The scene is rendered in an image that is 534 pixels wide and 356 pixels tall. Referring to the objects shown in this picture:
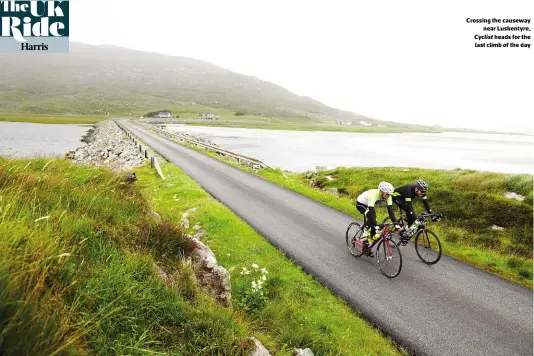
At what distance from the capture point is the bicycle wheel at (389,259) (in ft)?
31.2

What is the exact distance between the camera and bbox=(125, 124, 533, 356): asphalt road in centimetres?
680

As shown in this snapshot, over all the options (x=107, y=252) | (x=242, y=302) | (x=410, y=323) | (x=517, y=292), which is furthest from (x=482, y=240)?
(x=107, y=252)

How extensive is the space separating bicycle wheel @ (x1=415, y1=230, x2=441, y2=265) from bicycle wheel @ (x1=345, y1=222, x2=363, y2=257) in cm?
211

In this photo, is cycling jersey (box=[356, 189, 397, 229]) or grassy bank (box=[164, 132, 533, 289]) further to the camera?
grassy bank (box=[164, 132, 533, 289])

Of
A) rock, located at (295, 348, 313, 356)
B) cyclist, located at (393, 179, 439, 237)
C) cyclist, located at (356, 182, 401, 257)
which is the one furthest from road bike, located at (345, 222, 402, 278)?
rock, located at (295, 348, 313, 356)

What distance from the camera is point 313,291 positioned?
338 inches

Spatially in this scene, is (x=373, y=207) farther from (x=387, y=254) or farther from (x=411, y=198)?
(x=411, y=198)

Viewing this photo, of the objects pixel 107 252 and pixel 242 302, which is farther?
pixel 242 302

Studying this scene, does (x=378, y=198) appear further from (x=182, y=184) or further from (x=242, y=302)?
(x=182, y=184)

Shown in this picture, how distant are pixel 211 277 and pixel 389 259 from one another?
19.8 feet

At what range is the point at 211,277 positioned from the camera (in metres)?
6.84

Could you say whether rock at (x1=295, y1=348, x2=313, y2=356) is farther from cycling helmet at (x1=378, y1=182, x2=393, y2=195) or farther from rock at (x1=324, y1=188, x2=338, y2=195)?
rock at (x1=324, y1=188, x2=338, y2=195)

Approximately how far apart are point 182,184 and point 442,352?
1673cm

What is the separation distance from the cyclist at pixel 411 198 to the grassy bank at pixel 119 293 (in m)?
4.71
